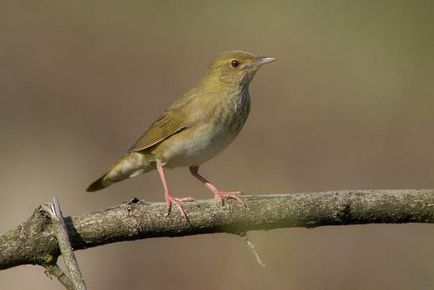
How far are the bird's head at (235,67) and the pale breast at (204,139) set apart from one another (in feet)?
1.40

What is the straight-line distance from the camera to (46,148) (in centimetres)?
1247

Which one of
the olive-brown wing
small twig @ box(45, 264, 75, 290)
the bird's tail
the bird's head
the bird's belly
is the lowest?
small twig @ box(45, 264, 75, 290)

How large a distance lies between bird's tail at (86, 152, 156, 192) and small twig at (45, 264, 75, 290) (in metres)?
2.70

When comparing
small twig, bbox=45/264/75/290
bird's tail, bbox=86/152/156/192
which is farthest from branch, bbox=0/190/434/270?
bird's tail, bbox=86/152/156/192

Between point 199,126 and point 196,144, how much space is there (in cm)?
16

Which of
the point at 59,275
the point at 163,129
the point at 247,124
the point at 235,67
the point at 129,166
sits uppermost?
the point at 247,124

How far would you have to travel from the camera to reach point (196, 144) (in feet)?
23.1

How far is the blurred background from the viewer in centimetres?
973

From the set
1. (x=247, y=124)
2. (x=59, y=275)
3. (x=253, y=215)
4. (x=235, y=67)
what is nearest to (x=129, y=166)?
(x=235, y=67)

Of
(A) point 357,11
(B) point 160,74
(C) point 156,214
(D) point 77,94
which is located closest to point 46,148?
(D) point 77,94

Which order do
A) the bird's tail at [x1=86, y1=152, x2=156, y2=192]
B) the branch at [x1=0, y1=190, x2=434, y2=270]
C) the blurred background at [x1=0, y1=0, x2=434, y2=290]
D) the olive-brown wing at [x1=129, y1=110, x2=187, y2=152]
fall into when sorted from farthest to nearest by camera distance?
the blurred background at [x1=0, y1=0, x2=434, y2=290] → the bird's tail at [x1=86, y1=152, x2=156, y2=192] → the olive-brown wing at [x1=129, y1=110, x2=187, y2=152] → the branch at [x1=0, y1=190, x2=434, y2=270]

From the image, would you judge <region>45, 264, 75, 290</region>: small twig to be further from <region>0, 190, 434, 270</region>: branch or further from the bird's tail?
the bird's tail

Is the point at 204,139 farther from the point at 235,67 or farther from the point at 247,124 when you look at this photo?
the point at 247,124

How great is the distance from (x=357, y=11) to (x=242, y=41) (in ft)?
6.15
